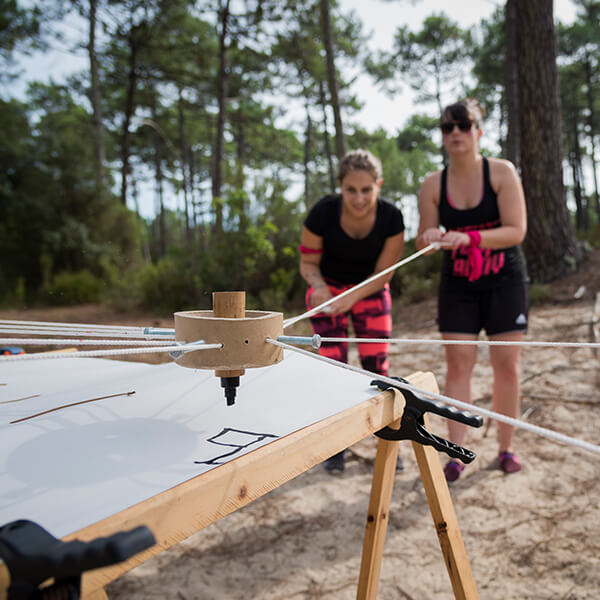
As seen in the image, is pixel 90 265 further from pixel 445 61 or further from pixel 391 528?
pixel 445 61

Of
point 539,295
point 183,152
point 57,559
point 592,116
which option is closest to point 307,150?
point 183,152

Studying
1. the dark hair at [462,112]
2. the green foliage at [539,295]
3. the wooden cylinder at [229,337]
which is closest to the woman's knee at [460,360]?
the dark hair at [462,112]

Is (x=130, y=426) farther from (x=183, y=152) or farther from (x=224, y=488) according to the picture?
(x=183, y=152)

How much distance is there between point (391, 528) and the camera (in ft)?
5.93

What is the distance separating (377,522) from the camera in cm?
117

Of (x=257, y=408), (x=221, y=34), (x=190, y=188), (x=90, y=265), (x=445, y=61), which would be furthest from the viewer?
(x=190, y=188)

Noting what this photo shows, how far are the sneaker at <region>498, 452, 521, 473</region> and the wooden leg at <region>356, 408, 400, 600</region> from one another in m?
1.27

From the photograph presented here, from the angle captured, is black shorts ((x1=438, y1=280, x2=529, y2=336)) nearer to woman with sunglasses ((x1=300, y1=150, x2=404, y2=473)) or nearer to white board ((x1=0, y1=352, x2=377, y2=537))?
woman with sunglasses ((x1=300, y1=150, x2=404, y2=473))

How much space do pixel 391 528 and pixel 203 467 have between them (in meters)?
1.42

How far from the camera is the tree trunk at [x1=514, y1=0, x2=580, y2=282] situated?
5.35 m

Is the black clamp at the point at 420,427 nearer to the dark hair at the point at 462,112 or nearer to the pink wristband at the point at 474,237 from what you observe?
the pink wristband at the point at 474,237

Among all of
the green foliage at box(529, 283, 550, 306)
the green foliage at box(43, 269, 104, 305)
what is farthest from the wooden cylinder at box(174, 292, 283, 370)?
the green foliage at box(43, 269, 104, 305)

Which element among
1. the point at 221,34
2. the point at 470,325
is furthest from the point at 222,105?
the point at 470,325

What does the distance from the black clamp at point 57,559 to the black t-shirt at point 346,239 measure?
185 cm
